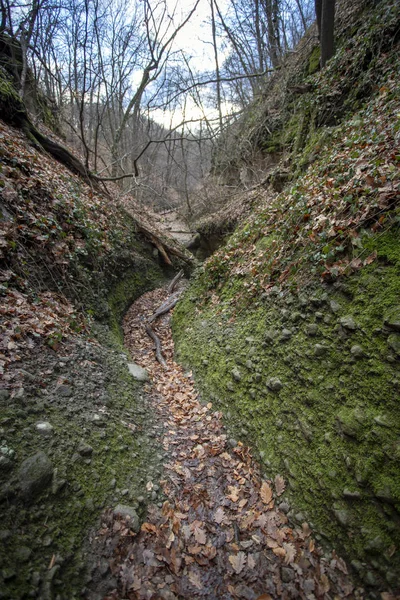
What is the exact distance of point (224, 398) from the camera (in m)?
3.97

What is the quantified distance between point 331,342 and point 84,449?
2.84 m

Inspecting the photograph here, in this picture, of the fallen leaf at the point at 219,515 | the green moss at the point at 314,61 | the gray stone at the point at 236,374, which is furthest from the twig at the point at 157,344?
the green moss at the point at 314,61

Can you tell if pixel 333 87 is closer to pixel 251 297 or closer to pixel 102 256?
pixel 251 297

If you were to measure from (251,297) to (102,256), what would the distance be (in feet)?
13.1

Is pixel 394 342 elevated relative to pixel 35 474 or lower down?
lower down

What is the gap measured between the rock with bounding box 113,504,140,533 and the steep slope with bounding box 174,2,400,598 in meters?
1.43

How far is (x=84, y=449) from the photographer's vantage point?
279 cm

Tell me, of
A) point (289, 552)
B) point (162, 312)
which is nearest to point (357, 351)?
point (289, 552)

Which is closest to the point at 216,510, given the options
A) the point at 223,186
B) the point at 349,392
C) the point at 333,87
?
the point at 349,392

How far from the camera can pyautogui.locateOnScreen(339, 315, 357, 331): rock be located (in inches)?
110

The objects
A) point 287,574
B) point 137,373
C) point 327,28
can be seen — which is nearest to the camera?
point 287,574

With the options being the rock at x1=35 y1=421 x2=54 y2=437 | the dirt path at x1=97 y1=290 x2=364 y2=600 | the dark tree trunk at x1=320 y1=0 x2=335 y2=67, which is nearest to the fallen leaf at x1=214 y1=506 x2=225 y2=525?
the dirt path at x1=97 y1=290 x2=364 y2=600

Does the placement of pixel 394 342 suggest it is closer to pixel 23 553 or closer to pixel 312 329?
pixel 312 329

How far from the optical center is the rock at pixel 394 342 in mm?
2412
